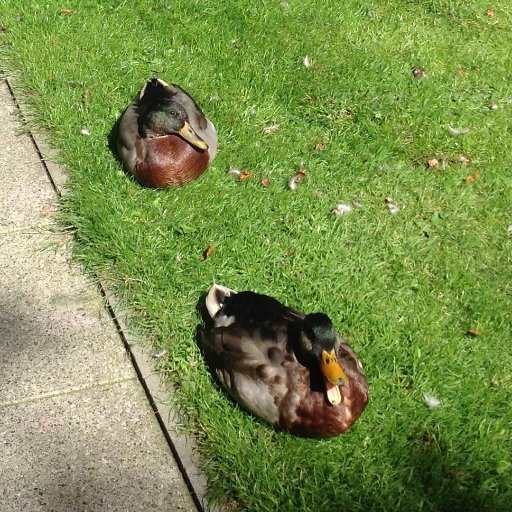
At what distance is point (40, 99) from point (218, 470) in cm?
314

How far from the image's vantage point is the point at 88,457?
3115mm

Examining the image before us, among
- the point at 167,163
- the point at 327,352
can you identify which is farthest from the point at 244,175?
the point at 327,352

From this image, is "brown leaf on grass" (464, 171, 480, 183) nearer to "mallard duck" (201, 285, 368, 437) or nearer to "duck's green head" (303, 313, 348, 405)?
"mallard duck" (201, 285, 368, 437)

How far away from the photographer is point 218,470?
3039 mm

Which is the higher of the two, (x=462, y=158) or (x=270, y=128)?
(x=462, y=158)

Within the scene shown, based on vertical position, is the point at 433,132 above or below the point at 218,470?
above

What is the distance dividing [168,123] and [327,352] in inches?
77.1

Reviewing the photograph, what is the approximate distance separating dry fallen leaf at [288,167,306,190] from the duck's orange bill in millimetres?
1691

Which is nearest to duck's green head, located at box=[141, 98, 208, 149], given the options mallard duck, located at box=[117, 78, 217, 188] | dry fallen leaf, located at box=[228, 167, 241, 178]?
mallard duck, located at box=[117, 78, 217, 188]

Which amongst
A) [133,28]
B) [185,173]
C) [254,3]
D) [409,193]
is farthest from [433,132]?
[133,28]

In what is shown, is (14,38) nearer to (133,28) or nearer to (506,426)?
(133,28)

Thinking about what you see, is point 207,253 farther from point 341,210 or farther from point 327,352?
point 327,352

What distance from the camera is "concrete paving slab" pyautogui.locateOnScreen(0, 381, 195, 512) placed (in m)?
2.97

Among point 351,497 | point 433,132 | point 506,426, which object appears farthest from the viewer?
point 433,132
